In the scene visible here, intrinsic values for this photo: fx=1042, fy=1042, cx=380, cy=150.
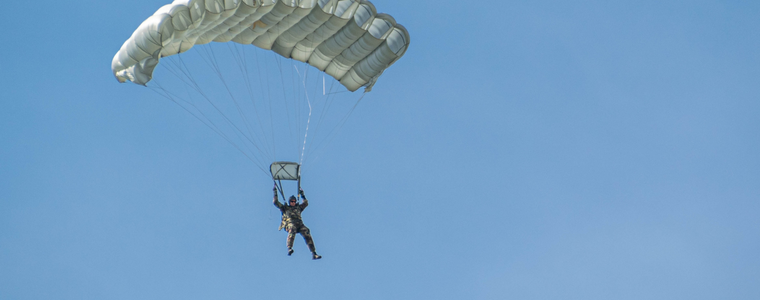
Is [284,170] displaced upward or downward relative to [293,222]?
upward

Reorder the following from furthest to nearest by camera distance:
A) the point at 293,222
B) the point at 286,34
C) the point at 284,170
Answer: the point at 286,34 → the point at 284,170 → the point at 293,222

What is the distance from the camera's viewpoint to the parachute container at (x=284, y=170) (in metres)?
24.5

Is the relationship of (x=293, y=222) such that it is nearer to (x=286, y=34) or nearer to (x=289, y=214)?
(x=289, y=214)

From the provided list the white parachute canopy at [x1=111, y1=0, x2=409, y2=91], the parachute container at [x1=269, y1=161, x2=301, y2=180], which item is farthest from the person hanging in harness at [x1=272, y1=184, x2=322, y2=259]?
the white parachute canopy at [x1=111, y1=0, x2=409, y2=91]

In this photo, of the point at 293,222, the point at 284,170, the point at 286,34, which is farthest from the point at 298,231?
the point at 286,34

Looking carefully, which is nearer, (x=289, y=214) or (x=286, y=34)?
(x=289, y=214)

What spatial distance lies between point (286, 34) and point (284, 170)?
3.37m

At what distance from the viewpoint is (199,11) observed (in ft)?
73.0

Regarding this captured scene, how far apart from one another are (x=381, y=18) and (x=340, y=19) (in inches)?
39.7

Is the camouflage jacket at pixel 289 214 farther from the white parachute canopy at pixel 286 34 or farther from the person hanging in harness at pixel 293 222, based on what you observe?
the white parachute canopy at pixel 286 34

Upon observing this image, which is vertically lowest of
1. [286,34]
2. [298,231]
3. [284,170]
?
[298,231]

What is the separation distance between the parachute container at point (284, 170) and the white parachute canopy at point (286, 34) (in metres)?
3.15

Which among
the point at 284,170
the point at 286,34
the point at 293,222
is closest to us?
the point at 293,222

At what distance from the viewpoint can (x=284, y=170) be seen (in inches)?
966
